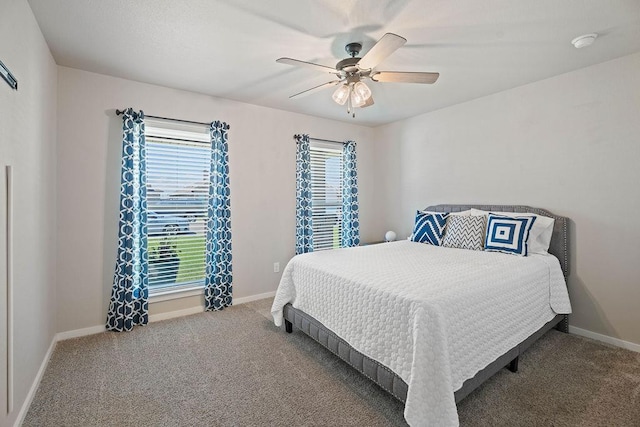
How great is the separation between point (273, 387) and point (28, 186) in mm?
2089

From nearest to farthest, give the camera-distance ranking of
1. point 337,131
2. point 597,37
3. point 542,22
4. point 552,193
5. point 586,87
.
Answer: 1. point 542,22
2. point 597,37
3. point 586,87
4. point 552,193
5. point 337,131

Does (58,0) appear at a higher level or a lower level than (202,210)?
higher

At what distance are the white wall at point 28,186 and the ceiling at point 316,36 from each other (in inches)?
11.0

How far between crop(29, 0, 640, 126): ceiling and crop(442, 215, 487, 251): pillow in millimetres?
1441

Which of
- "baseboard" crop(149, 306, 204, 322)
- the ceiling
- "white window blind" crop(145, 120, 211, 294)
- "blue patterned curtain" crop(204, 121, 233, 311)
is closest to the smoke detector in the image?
the ceiling

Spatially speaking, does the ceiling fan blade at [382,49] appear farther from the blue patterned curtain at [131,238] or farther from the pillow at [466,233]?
the blue patterned curtain at [131,238]

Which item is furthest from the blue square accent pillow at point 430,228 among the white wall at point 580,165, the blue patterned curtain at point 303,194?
the blue patterned curtain at point 303,194

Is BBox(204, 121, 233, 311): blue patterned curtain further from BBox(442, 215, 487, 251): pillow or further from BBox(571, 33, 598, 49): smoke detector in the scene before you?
BBox(571, 33, 598, 49): smoke detector

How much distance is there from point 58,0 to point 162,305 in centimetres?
268

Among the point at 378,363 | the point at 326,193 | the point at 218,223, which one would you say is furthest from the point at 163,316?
the point at 326,193

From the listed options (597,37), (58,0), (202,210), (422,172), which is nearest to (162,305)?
(202,210)

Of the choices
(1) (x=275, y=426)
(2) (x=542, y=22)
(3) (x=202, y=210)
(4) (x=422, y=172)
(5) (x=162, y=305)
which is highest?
(2) (x=542, y=22)

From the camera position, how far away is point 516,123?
3219mm

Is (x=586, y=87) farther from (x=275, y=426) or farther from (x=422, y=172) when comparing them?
(x=275, y=426)
